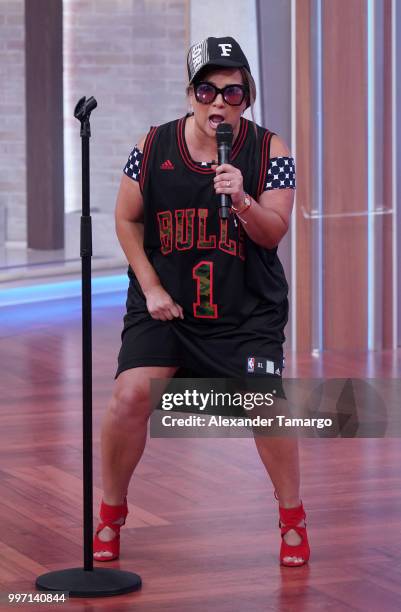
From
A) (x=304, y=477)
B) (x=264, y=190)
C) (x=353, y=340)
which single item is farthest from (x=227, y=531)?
(x=353, y=340)

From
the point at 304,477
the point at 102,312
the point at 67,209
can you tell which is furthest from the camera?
the point at 67,209

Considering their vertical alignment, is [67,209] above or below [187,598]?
above

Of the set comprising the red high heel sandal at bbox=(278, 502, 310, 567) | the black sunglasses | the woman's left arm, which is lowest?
the red high heel sandal at bbox=(278, 502, 310, 567)

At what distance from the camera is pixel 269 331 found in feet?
10.3

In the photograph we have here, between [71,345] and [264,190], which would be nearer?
[264,190]

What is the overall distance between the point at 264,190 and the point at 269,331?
0.35 meters

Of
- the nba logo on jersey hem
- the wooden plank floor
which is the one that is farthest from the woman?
the wooden plank floor

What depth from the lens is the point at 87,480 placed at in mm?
2979

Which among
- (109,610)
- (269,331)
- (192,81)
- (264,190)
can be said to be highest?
(192,81)

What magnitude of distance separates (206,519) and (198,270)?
2.83ft

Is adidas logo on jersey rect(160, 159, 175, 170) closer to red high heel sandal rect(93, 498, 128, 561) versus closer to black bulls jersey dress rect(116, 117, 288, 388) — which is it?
black bulls jersey dress rect(116, 117, 288, 388)

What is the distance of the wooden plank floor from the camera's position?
306 centimetres

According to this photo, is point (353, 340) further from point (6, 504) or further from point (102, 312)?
point (6, 504)

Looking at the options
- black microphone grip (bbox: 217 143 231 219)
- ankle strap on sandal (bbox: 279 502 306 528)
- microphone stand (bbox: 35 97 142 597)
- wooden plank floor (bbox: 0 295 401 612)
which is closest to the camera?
black microphone grip (bbox: 217 143 231 219)
